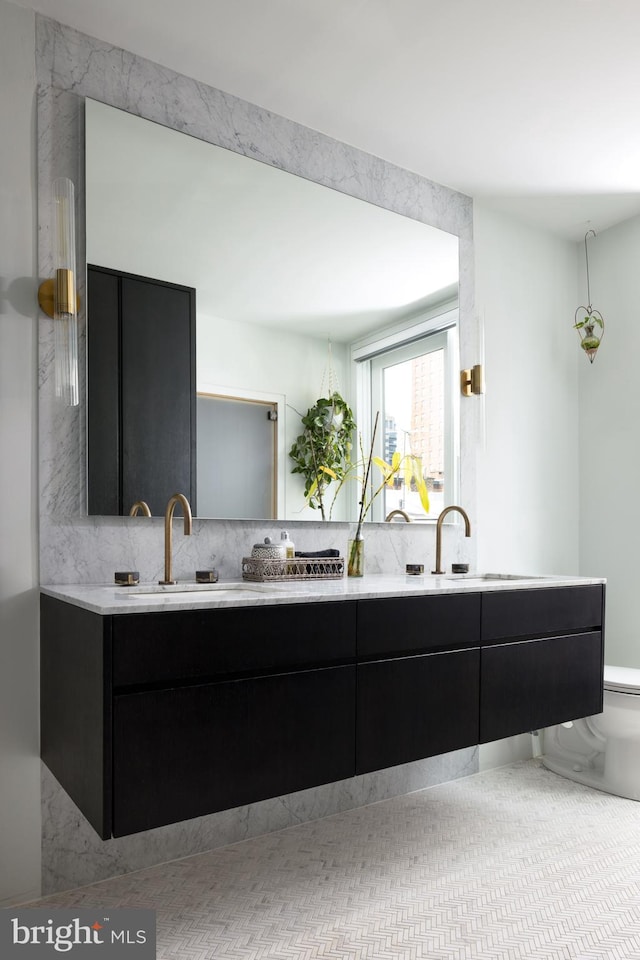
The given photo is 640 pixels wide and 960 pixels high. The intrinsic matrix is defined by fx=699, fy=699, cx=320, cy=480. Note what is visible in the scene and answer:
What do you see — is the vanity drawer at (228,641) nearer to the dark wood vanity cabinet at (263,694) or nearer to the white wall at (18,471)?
the dark wood vanity cabinet at (263,694)

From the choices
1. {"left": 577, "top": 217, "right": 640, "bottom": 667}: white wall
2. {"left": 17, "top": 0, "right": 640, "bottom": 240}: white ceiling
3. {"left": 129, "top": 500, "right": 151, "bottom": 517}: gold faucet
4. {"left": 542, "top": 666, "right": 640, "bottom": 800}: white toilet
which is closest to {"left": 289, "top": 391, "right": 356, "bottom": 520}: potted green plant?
{"left": 129, "top": 500, "right": 151, "bottom": 517}: gold faucet

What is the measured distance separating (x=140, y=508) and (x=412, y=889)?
53.6 inches

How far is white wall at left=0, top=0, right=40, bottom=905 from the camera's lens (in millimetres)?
1888

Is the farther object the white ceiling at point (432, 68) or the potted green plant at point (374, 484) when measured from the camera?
the potted green plant at point (374, 484)

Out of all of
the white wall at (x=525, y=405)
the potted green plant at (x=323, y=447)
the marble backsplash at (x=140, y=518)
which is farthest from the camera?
the white wall at (x=525, y=405)

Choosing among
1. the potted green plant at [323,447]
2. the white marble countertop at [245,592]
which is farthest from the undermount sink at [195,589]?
the potted green plant at [323,447]

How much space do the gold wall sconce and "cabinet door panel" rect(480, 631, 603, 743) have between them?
1.51 m

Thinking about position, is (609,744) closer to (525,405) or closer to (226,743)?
(525,405)

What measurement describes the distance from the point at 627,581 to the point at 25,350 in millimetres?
2777

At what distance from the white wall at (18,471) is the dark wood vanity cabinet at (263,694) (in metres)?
0.07

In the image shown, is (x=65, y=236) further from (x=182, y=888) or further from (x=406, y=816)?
(x=406, y=816)

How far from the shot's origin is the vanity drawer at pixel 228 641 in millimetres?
1531

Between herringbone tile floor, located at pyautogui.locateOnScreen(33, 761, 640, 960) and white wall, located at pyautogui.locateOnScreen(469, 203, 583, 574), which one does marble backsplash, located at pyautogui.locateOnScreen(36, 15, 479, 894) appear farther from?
white wall, located at pyautogui.locateOnScreen(469, 203, 583, 574)

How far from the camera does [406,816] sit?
252cm
